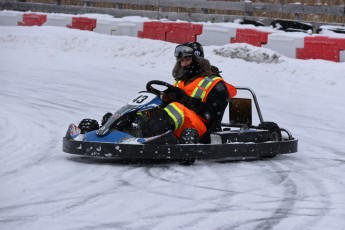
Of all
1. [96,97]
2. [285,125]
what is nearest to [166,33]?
[96,97]

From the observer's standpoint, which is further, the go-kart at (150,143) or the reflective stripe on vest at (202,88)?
the reflective stripe on vest at (202,88)

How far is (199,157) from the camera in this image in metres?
6.59

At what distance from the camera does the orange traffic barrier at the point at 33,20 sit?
20250 millimetres

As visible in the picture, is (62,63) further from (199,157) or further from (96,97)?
(199,157)

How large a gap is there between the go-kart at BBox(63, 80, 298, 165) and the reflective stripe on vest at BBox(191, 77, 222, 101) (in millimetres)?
321

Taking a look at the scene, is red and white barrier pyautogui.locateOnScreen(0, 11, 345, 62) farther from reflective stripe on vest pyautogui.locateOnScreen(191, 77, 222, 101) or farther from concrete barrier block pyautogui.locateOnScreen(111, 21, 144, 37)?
reflective stripe on vest pyautogui.locateOnScreen(191, 77, 222, 101)

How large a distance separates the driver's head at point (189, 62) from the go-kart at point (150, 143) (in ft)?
1.21

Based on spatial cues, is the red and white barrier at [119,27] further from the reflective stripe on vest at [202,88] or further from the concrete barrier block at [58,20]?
the reflective stripe on vest at [202,88]

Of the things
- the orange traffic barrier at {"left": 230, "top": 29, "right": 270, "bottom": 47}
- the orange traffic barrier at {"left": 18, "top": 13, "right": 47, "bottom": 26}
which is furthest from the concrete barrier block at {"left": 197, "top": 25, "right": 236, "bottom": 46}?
the orange traffic barrier at {"left": 18, "top": 13, "right": 47, "bottom": 26}

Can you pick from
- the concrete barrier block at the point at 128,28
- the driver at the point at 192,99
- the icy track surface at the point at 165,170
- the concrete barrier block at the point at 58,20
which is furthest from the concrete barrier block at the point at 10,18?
the driver at the point at 192,99

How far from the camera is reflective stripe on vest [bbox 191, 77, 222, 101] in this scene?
7.05 metres

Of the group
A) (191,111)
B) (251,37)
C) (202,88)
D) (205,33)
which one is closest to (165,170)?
(191,111)

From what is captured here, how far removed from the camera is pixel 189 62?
23.4 ft

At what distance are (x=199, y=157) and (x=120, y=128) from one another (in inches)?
26.1
